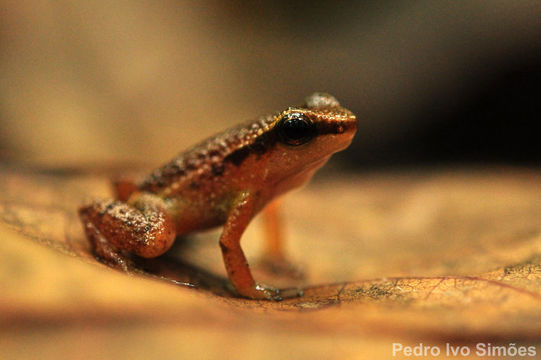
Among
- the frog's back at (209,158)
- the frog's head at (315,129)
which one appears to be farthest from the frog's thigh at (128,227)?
the frog's head at (315,129)

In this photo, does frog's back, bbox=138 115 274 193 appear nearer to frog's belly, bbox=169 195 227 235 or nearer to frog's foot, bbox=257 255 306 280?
frog's belly, bbox=169 195 227 235

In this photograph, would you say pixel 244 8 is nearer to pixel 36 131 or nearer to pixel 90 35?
pixel 90 35

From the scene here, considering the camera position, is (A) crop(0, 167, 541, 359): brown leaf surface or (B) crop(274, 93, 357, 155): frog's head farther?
(B) crop(274, 93, 357, 155): frog's head

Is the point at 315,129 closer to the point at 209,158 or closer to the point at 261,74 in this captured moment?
the point at 209,158

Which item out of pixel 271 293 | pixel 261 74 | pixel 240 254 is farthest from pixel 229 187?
pixel 261 74

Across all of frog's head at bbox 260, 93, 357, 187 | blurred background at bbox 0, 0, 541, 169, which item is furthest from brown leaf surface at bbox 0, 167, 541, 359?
blurred background at bbox 0, 0, 541, 169

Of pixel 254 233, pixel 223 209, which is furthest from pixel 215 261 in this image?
pixel 254 233
